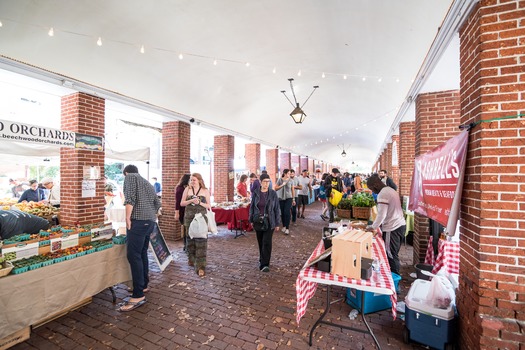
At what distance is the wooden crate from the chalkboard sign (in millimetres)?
1792

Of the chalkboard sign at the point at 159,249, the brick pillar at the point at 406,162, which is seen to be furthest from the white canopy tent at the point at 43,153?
the brick pillar at the point at 406,162

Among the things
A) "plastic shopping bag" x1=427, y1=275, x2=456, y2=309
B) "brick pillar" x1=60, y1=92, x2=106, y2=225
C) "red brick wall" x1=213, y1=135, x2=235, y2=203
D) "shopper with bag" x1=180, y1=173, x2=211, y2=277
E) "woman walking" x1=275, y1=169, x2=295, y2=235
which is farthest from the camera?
"red brick wall" x1=213, y1=135, x2=235, y2=203

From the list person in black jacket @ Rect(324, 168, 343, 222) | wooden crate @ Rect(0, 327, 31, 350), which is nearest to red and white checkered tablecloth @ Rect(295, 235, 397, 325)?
wooden crate @ Rect(0, 327, 31, 350)

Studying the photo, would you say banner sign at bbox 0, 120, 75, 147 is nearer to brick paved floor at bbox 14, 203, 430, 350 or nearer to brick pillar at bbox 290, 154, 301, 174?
brick paved floor at bbox 14, 203, 430, 350

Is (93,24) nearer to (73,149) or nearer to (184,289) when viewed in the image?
(73,149)

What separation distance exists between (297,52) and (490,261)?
4755 mm

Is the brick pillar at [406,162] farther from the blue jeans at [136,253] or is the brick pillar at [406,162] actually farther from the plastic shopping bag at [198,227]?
the blue jeans at [136,253]

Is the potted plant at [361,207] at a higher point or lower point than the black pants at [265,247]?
higher

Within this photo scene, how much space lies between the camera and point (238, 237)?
24.0 ft

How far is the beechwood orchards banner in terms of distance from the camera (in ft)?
8.02

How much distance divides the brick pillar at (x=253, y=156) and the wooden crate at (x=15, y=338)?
9.67 m

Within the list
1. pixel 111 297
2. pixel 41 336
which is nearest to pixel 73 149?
pixel 111 297

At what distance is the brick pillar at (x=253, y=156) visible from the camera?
12.1 m

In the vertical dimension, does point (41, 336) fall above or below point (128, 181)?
below
